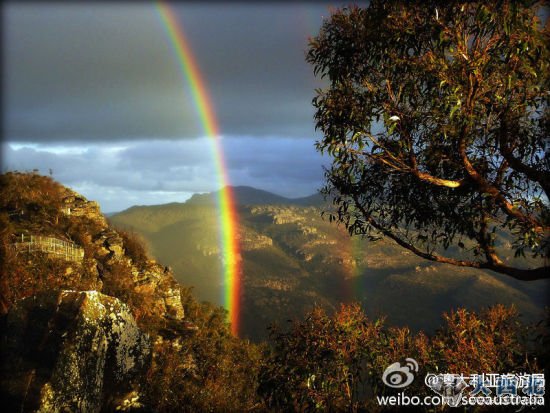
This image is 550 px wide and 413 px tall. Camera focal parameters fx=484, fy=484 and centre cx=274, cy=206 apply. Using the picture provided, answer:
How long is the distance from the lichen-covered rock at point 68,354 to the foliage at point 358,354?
3219mm

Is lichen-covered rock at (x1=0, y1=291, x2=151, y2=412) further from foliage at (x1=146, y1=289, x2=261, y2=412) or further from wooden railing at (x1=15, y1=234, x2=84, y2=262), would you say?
wooden railing at (x1=15, y1=234, x2=84, y2=262)

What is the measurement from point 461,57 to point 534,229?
3411 mm

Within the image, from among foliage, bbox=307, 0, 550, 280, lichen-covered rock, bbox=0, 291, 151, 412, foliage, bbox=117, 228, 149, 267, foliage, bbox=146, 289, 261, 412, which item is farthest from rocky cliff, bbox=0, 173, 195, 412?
foliage, bbox=307, 0, 550, 280

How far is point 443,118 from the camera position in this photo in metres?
9.05

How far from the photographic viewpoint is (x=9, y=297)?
12.8 metres

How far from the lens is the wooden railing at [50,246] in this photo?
15672 millimetres

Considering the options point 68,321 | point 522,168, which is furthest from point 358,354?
point 68,321

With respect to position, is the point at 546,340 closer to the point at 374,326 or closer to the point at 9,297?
the point at 374,326

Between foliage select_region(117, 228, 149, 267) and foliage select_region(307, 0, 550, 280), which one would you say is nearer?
foliage select_region(307, 0, 550, 280)

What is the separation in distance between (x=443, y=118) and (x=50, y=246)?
1324cm

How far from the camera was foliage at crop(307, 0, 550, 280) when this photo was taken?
8641mm

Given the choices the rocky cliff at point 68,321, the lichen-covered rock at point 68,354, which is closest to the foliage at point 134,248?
the rocky cliff at point 68,321

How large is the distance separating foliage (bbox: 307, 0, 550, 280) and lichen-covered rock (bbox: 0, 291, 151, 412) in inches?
224

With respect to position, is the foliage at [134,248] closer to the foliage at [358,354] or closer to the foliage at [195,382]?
the foliage at [195,382]
